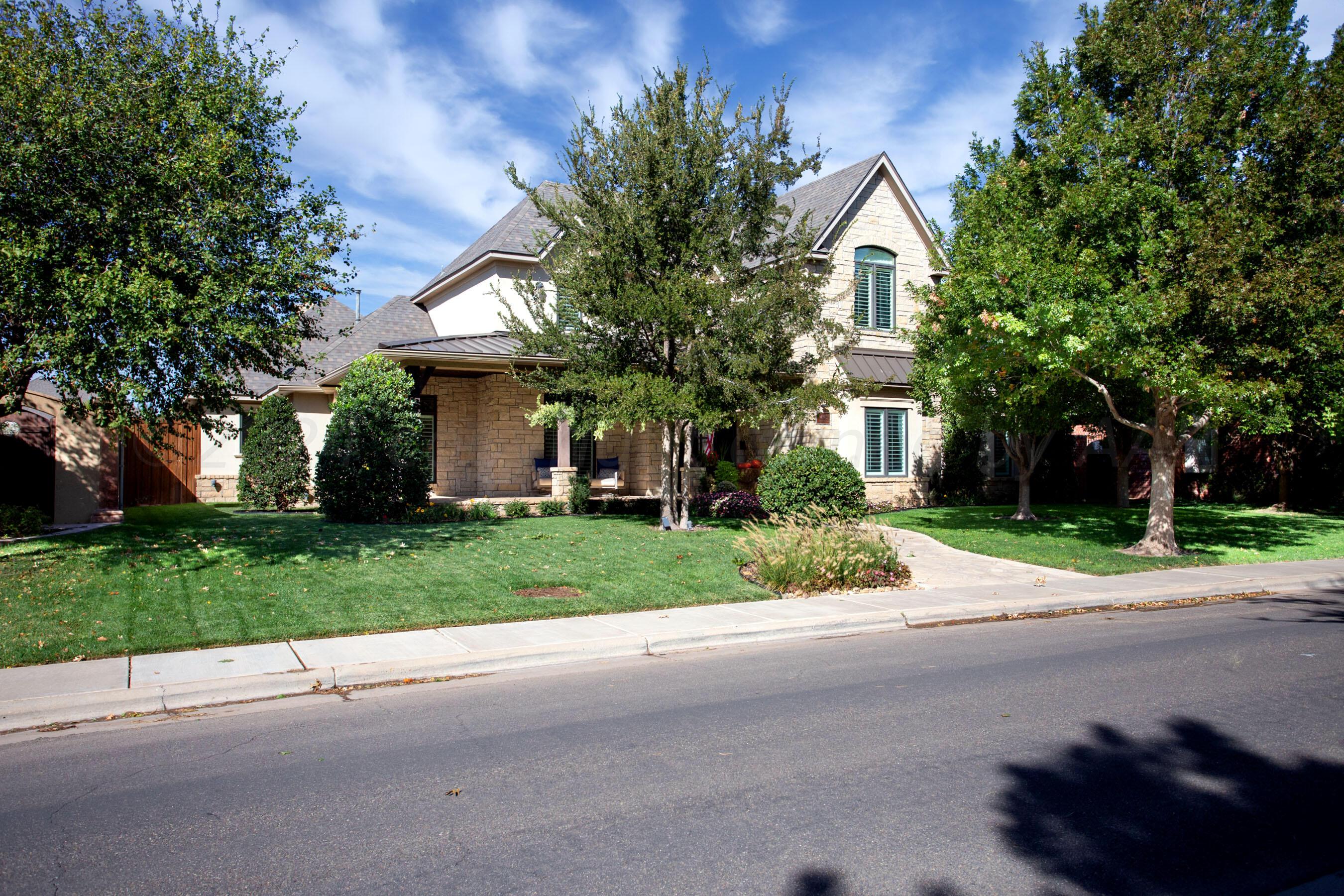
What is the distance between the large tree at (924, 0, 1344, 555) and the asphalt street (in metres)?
6.38

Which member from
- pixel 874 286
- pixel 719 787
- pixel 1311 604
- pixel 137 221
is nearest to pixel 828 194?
pixel 874 286

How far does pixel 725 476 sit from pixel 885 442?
4.62 meters

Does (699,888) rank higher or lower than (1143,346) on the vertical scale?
lower

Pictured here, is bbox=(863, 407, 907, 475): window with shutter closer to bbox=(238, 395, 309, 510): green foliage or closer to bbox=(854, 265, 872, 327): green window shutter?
bbox=(854, 265, 872, 327): green window shutter

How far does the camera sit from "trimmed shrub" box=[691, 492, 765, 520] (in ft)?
65.3

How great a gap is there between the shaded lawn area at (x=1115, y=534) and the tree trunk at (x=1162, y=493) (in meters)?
0.36

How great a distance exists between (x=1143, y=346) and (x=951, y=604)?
16.6 feet

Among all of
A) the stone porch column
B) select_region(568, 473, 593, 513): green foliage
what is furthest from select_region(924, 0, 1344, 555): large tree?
the stone porch column

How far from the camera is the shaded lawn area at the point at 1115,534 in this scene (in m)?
14.3

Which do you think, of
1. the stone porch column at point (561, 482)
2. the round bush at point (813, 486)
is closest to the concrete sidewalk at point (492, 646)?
the round bush at point (813, 486)

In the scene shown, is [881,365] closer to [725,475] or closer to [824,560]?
[725,475]

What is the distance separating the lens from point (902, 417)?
23.4 metres

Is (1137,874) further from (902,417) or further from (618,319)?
(902,417)

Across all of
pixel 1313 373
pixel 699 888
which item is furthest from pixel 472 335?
pixel 699 888
